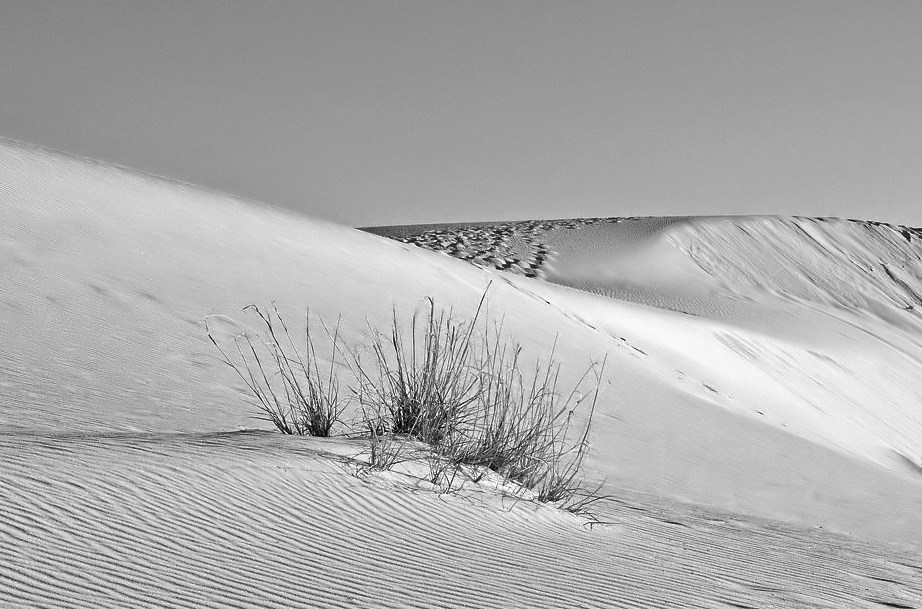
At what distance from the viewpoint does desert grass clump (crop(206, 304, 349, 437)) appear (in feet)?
14.8

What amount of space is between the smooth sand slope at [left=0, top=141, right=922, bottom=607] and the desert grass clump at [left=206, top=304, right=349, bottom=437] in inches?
8.6

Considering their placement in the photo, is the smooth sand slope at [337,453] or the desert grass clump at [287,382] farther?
the desert grass clump at [287,382]

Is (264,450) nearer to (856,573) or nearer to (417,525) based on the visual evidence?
(417,525)

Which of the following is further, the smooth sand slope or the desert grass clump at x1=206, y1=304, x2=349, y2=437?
the desert grass clump at x1=206, y1=304, x2=349, y2=437

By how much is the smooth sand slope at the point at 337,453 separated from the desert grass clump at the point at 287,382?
0.22 metres

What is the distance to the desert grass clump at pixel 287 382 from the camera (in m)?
4.50

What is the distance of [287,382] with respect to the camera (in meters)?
6.17

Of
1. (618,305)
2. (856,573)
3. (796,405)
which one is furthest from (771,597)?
(618,305)

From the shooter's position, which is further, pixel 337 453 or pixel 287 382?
pixel 287 382

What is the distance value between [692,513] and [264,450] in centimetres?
212

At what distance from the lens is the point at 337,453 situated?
3.80 metres

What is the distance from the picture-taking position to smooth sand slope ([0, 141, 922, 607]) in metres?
2.57

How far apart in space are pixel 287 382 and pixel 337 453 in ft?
8.03

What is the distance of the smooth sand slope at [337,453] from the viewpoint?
2566 millimetres
